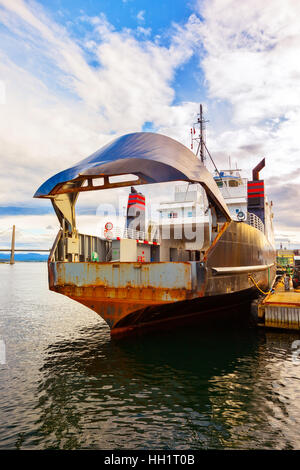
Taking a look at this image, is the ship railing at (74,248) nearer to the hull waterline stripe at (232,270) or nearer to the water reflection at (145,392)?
the water reflection at (145,392)

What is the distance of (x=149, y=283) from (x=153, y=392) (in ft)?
10.6

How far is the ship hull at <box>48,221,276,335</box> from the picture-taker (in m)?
9.20

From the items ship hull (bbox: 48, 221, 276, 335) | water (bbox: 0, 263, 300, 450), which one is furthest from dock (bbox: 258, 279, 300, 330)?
Result: ship hull (bbox: 48, 221, 276, 335)

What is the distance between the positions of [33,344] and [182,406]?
7870 millimetres

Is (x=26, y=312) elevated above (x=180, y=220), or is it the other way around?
(x=180, y=220)

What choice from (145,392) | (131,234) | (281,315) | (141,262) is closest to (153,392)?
(145,392)

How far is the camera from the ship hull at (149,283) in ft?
30.2

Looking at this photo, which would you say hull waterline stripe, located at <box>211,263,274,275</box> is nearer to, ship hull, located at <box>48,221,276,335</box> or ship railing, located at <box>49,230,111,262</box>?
ship hull, located at <box>48,221,276,335</box>

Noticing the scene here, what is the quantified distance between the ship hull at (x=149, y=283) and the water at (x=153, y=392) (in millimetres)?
1359

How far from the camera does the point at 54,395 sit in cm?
719

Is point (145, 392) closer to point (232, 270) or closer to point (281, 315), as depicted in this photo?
point (232, 270)

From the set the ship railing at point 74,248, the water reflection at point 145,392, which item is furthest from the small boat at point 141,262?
the water reflection at point 145,392

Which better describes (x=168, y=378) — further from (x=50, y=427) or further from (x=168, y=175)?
(x=168, y=175)

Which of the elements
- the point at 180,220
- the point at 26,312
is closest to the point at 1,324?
A: the point at 26,312
